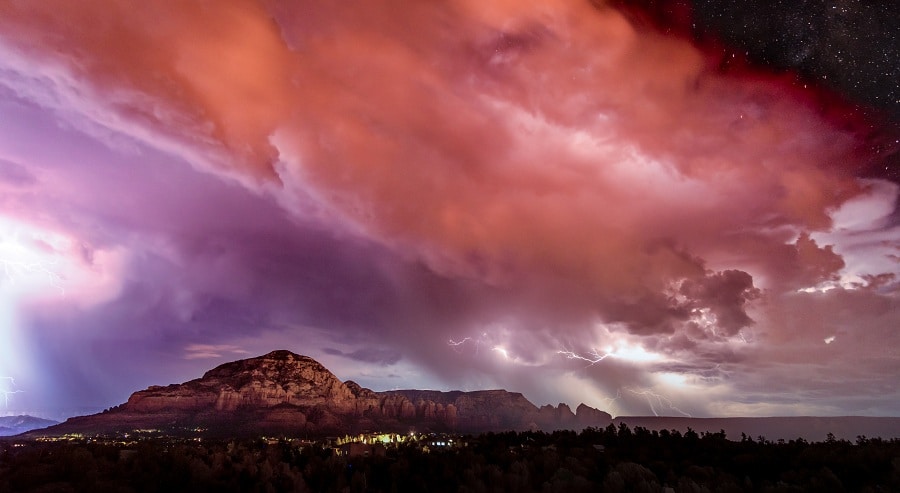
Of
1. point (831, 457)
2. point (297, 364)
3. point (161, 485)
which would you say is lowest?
point (161, 485)

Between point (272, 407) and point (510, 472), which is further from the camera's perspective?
point (272, 407)

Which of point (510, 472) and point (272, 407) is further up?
point (272, 407)

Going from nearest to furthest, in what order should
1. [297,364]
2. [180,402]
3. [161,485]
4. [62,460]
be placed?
1. [161,485]
2. [62,460]
3. [180,402]
4. [297,364]

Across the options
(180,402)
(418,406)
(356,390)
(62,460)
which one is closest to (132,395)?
(180,402)

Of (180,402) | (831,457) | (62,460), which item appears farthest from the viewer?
(180,402)

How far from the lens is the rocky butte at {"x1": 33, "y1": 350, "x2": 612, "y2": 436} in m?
125

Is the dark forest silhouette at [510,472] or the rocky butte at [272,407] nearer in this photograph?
the dark forest silhouette at [510,472]

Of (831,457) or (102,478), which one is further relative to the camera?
(102,478)

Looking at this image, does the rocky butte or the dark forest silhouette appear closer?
the dark forest silhouette

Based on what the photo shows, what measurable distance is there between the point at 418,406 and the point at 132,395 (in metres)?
97.6

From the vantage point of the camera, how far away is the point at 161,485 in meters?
31.2

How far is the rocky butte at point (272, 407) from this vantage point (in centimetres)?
12469

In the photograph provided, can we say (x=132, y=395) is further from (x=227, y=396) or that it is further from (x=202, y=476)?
(x=202, y=476)

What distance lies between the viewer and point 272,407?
13738cm
